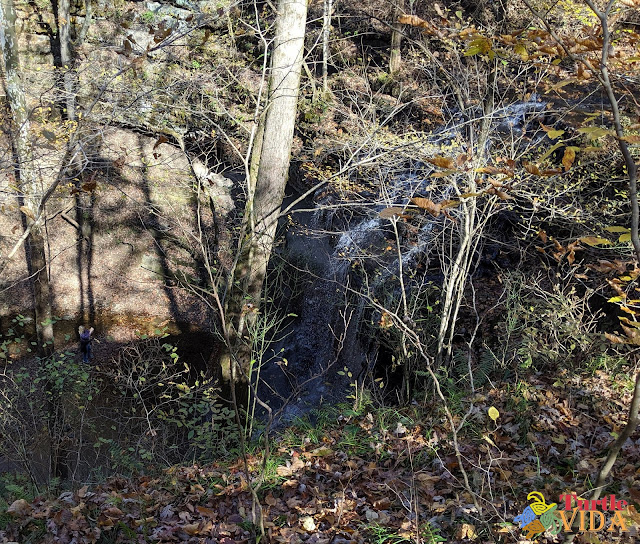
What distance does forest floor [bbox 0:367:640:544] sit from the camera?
2.98 m

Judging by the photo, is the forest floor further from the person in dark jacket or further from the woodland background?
the person in dark jacket

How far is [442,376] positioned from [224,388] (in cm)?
270

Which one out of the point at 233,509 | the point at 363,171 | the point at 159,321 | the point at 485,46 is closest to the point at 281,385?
the point at 159,321

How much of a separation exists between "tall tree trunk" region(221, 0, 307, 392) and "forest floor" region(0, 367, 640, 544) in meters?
1.57

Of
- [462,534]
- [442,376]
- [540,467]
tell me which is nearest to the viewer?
[462,534]

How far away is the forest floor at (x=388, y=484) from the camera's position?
117 inches

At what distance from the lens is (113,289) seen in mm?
12773

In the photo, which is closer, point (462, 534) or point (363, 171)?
point (462, 534)

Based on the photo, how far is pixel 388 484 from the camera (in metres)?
3.48

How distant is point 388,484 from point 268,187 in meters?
3.49

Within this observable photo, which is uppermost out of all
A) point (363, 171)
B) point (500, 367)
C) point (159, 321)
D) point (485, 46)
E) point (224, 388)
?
point (485, 46)

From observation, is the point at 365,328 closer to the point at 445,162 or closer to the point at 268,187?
the point at 268,187

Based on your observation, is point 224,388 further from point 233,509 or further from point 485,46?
point 485,46

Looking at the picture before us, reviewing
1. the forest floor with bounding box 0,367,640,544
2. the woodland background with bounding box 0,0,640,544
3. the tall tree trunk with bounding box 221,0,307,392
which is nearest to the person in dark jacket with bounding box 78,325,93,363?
the woodland background with bounding box 0,0,640,544
